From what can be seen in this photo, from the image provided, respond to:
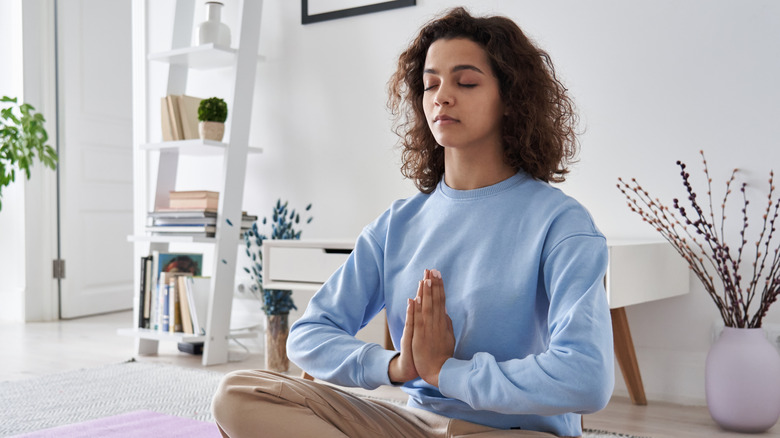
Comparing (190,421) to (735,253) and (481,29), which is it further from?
(735,253)

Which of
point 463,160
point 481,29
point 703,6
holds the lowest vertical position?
point 463,160

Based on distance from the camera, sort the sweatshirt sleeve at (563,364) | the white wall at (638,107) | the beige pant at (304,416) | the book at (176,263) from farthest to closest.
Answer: the book at (176,263) → the white wall at (638,107) → the beige pant at (304,416) → the sweatshirt sleeve at (563,364)

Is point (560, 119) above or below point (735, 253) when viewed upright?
above

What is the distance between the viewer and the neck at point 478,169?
1.22 m

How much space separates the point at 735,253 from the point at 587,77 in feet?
2.44

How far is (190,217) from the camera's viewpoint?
3.08m

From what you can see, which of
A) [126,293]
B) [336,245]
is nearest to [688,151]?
[336,245]

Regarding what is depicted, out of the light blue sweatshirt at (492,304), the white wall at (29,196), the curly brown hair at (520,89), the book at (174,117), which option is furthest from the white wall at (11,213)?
the curly brown hair at (520,89)

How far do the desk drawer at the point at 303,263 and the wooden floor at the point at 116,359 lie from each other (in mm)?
455

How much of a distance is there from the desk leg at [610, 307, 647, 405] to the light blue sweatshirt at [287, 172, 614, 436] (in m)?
1.22

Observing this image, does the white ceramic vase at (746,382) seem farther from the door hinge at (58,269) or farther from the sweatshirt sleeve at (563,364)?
the door hinge at (58,269)

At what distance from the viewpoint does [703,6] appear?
2.39 metres

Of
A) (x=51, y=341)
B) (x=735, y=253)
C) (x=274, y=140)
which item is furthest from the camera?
(x=51, y=341)

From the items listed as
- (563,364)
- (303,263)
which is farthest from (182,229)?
(563,364)
